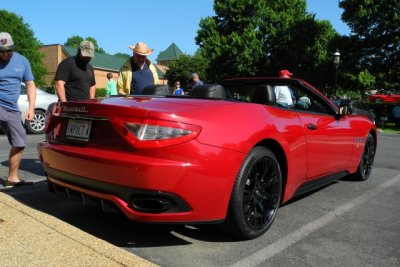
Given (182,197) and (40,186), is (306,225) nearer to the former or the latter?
(182,197)

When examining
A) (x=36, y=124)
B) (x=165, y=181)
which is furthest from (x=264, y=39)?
(x=165, y=181)

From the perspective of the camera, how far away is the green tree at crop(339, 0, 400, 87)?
26.2 metres

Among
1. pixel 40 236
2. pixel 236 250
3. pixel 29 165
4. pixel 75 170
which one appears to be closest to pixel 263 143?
pixel 236 250

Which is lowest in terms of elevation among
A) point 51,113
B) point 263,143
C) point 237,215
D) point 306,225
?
point 306,225

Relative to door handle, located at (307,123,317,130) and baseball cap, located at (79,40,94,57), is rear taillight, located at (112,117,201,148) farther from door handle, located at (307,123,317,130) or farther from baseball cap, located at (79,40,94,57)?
baseball cap, located at (79,40,94,57)

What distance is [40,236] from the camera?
2.99 m

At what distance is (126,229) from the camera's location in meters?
3.56

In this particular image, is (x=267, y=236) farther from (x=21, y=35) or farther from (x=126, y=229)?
(x=21, y=35)

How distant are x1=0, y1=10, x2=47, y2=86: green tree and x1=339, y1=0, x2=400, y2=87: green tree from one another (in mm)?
41116

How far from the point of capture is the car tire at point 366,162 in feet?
18.9

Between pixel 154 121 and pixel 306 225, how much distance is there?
179 cm

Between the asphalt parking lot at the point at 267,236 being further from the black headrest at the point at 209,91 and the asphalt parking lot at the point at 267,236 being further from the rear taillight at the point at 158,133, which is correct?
the black headrest at the point at 209,91

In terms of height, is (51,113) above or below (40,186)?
above

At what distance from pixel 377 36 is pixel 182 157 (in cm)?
2708
